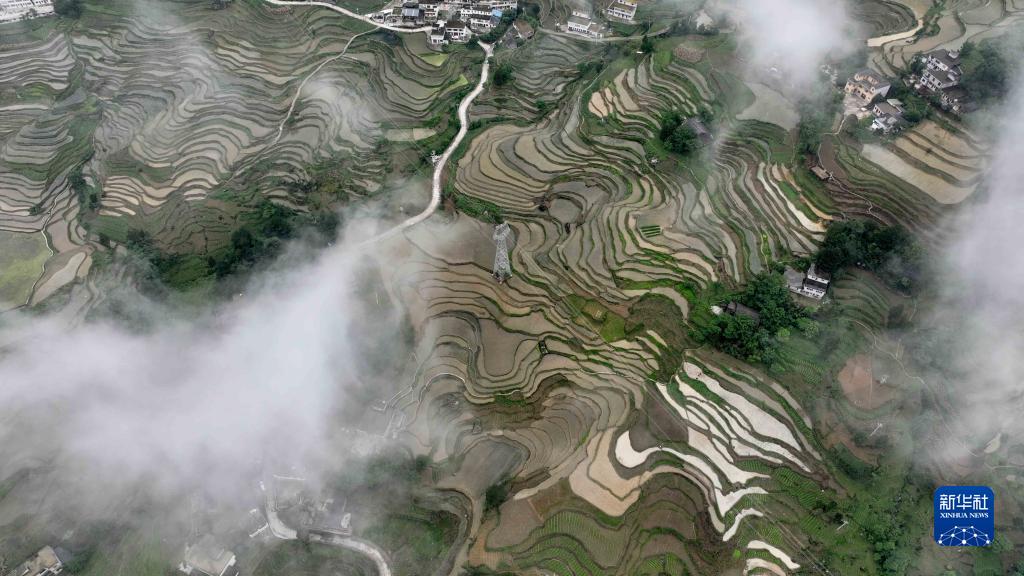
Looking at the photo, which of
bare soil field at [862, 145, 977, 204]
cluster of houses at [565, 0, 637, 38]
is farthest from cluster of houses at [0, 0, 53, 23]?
bare soil field at [862, 145, 977, 204]

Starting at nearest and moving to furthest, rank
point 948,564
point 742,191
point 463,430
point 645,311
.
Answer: point 948,564 < point 463,430 < point 645,311 < point 742,191

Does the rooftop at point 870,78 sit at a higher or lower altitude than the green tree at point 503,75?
higher

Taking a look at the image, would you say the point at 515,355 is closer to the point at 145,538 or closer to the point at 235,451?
the point at 235,451

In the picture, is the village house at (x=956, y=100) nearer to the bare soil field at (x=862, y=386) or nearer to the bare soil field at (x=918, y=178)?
the bare soil field at (x=918, y=178)

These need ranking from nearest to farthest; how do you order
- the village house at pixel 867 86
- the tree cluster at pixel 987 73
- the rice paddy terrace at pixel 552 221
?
the rice paddy terrace at pixel 552 221 → the tree cluster at pixel 987 73 → the village house at pixel 867 86

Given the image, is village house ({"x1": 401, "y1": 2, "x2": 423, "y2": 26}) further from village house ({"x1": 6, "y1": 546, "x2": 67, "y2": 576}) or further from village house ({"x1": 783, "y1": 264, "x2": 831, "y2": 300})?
village house ({"x1": 6, "y1": 546, "x2": 67, "y2": 576})

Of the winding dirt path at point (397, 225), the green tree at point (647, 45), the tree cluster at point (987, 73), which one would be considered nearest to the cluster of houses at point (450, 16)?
the winding dirt path at point (397, 225)

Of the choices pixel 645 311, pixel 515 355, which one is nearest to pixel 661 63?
pixel 645 311
